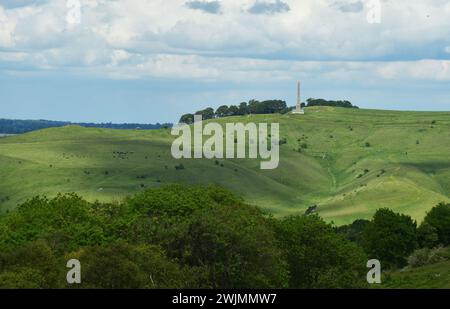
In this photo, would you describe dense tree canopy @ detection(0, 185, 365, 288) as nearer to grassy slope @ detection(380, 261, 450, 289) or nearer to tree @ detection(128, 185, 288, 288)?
tree @ detection(128, 185, 288, 288)

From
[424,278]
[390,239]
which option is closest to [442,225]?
[390,239]

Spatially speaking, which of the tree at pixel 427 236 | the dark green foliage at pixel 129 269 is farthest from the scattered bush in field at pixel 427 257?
the dark green foliage at pixel 129 269

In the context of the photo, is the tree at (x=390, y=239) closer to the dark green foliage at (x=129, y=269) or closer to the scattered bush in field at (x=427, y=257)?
the scattered bush in field at (x=427, y=257)

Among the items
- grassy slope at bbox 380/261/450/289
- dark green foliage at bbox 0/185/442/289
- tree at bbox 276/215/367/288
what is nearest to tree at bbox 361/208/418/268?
grassy slope at bbox 380/261/450/289

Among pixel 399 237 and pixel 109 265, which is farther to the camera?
pixel 399 237
